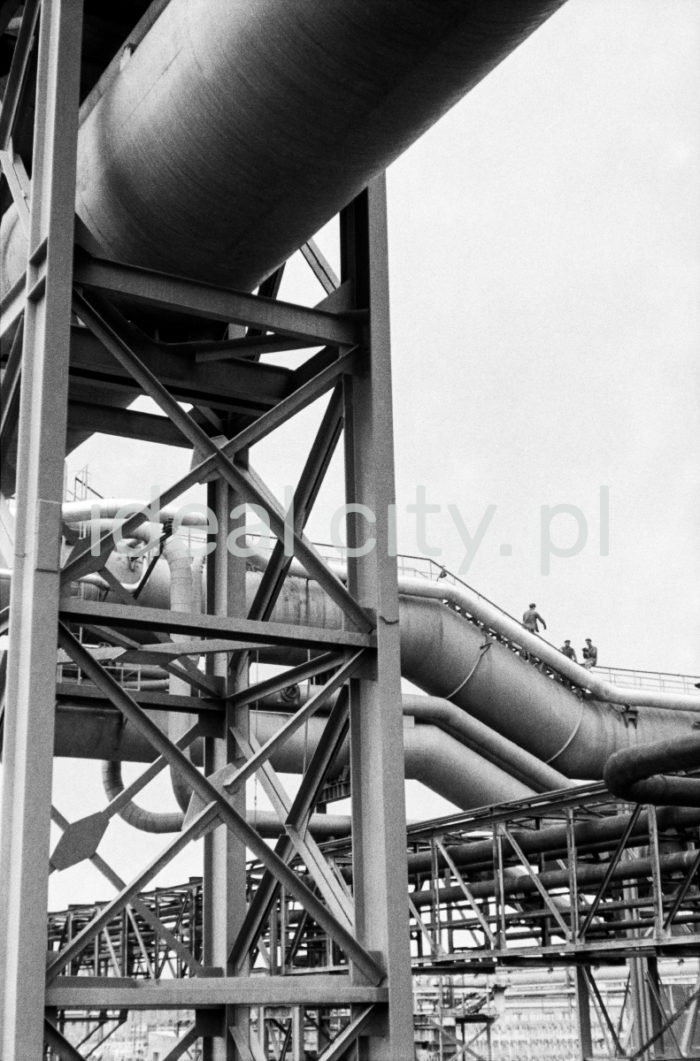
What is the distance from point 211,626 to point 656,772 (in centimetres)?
695

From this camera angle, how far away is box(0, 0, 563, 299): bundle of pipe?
492cm

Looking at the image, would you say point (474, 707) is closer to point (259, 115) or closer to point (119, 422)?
point (119, 422)

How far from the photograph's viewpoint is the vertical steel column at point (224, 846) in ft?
22.2

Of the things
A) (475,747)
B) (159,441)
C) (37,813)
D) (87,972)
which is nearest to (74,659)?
(37,813)

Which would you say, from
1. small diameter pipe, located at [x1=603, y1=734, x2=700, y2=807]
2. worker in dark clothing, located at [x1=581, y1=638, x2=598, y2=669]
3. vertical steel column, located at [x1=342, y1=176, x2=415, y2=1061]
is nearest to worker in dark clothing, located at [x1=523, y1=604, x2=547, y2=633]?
worker in dark clothing, located at [x1=581, y1=638, x2=598, y2=669]

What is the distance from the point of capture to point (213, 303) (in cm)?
618

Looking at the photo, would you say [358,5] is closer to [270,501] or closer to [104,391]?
[270,501]

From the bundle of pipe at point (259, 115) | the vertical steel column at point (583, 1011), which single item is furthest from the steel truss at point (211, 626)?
the vertical steel column at point (583, 1011)

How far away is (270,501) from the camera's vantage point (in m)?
6.70

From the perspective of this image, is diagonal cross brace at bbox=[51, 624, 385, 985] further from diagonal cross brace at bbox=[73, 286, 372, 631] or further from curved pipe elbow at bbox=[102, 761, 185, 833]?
curved pipe elbow at bbox=[102, 761, 185, 833]

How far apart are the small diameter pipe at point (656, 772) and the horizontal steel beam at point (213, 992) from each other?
581cm

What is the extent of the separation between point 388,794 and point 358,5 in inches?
130

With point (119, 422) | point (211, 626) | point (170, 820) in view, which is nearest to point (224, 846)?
point (211, 626)

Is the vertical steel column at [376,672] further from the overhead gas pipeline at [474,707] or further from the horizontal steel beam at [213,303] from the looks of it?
the overhead gas pipeline at [474,707]
